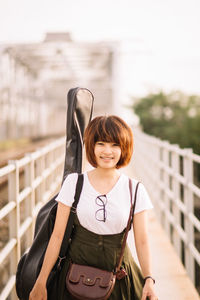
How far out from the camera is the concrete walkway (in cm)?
329

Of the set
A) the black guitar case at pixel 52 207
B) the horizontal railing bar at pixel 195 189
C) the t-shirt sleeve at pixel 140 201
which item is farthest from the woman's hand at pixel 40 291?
the horizontal railing bar at pixel 195 189

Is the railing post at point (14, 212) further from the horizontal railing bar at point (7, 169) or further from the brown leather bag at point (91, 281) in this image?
the brown leather bag at point (91, 281)

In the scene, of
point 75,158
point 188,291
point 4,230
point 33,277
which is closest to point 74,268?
point 33,277

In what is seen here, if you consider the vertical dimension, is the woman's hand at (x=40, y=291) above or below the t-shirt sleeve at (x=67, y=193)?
below

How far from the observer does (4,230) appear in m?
6.89

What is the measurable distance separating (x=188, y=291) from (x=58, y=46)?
1758 cm

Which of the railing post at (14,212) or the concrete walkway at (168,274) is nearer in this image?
the railing post at (14,212)

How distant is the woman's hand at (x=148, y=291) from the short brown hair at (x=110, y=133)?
2.00 ft

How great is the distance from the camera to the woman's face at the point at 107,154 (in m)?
1.91

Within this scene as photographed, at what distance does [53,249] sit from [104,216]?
30 cm

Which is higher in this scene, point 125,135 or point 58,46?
point 58,46

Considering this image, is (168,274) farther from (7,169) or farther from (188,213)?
(7,169)

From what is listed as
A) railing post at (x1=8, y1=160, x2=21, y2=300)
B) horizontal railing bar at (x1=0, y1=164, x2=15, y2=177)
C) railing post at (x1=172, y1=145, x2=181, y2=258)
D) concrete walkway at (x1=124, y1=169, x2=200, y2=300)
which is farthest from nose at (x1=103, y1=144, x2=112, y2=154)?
railing post at (x1=172, y1=145, x2=181, y2=258)

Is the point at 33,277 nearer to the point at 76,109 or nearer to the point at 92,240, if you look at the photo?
the point at 92,240
